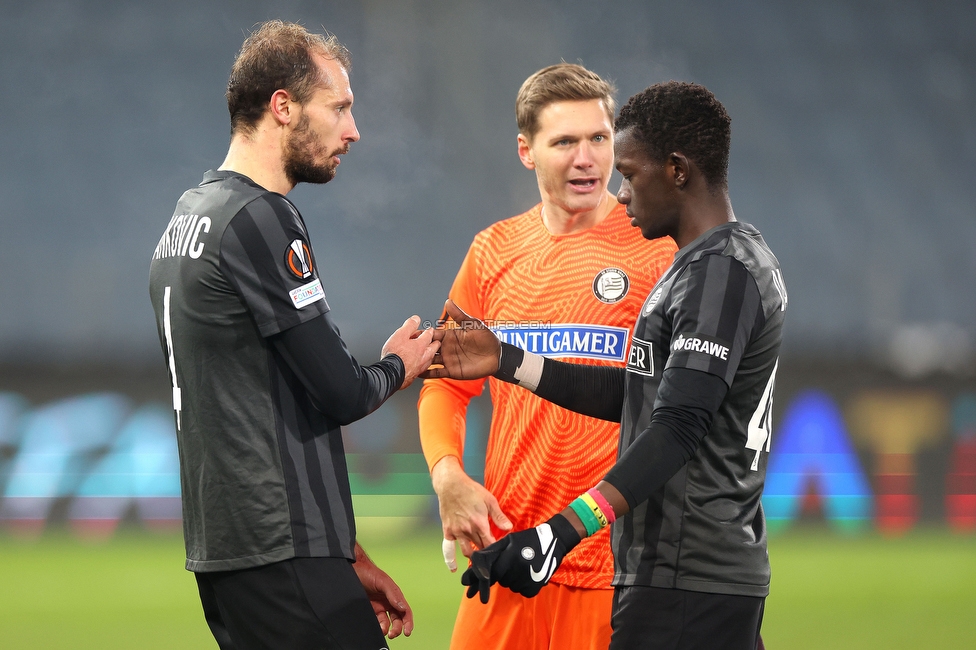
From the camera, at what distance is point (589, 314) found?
2.91 metres

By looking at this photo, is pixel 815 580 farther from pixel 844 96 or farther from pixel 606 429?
pixel 844 96

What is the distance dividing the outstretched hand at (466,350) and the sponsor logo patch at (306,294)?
61 cm

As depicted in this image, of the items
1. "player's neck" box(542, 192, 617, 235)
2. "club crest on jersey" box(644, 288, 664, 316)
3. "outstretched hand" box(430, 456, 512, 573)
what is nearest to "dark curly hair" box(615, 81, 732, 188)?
"club crest on jersey" box(644, 288, 664, 316)

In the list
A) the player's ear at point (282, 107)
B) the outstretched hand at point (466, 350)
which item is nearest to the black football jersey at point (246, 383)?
the player's ear at point (282, 107)

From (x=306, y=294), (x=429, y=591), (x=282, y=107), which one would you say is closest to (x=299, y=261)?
(x=306, y=294)

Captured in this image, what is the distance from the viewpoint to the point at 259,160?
2.23m

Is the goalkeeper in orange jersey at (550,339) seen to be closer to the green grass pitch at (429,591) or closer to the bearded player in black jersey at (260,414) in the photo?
the bearded player in black jersey at (260,414)

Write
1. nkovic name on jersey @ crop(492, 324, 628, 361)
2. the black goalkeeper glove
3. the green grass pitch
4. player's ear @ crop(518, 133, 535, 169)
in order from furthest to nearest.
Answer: the green grass pitch → player's ear @ crop(518, 133, 535, 169) → nkovic name on jersey @ crop(492, 324, 628, 361) → the black goalkeeper glove

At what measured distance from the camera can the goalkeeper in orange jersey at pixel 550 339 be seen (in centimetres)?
277

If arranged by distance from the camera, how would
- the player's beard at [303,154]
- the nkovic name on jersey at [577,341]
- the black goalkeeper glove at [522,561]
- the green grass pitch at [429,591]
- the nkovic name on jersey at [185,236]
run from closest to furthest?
the black goalkeeper glove at [522,561], the nkovic name on jersey at [185,236], the player's beard at [303,154], the nkovic name on jersey at [577,341], the green grass pitch at [429,591]

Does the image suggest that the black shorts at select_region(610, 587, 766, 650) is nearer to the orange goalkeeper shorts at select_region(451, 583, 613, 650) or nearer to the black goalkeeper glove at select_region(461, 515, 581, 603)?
the black goalkeeper glove at select_region(461, 515, 581, 603)

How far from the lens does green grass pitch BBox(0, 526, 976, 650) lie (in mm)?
5688

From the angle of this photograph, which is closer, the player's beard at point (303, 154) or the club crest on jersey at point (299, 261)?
the club crest on jersey at point (299, 261)

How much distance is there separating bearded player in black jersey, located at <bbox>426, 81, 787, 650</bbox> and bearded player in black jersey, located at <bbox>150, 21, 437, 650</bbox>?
43 centimetres
